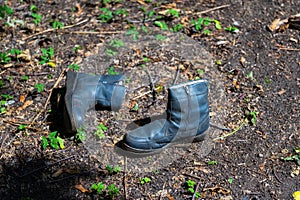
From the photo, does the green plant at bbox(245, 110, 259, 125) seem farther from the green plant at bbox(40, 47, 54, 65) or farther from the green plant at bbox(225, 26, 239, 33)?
the green plant at bbox(40, 47, 54, 65)

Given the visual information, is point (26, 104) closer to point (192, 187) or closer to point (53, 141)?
point (53, 141)

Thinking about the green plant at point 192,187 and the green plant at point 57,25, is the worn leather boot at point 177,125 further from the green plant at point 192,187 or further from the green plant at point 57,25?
the green plant at point 57,25

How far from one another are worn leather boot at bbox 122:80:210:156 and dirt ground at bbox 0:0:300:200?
0.11m

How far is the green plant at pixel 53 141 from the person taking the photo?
398 centimetres

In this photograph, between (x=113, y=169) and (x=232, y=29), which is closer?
(x=113, y=169)

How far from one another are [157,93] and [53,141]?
103 cm

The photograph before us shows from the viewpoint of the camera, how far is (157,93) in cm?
449

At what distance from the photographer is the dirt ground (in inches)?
149

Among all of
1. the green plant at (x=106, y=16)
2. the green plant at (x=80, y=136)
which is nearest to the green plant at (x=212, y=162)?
the green plant at (x=80, y=136)

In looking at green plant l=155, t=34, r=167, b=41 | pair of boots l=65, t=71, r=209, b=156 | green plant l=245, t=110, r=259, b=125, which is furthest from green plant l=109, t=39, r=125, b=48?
green plant l=245, t=110, r=259, b=125

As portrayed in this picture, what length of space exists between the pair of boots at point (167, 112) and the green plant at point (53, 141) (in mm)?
130

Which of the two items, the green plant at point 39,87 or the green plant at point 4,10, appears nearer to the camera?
the green plant at point 39,87

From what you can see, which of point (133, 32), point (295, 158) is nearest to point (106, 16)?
point (133, 32)

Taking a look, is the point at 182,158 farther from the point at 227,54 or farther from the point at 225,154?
the point at 227,54
